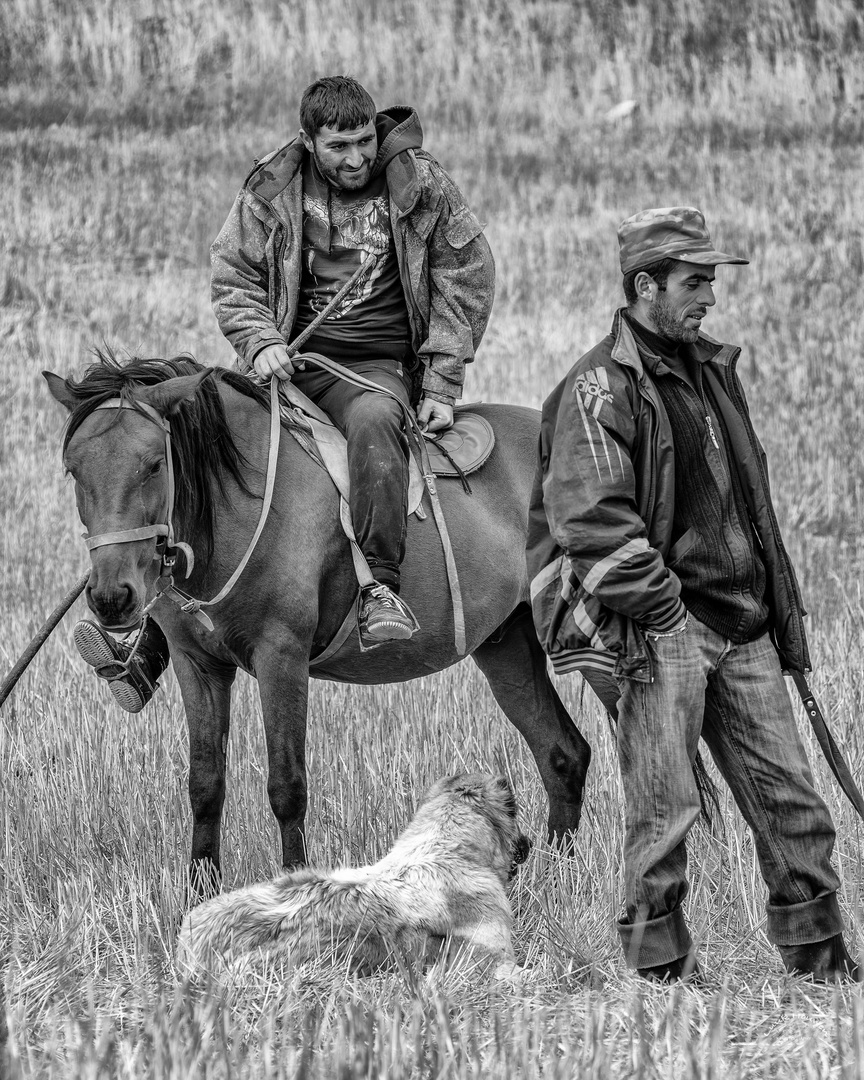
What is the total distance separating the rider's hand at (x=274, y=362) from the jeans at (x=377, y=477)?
0.91 feet

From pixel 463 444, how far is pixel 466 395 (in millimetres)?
9779

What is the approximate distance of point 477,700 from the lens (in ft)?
26.1

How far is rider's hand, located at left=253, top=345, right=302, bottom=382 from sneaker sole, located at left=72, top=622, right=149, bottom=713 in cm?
129

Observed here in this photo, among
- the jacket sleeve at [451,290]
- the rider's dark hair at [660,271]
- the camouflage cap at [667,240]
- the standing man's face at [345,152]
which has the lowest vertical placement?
the rider's dark hair at [660,271]

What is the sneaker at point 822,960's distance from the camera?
4.24 meters

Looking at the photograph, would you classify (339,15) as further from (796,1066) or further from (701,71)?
(796,1066)

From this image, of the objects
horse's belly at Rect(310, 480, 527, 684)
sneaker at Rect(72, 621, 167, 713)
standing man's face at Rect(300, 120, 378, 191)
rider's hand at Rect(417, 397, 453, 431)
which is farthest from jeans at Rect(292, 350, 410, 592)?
sneaker at Rect(72, 621, 167, 713)

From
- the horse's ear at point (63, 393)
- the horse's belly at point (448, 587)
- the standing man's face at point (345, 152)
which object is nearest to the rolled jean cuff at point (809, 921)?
the horse's belly at point (448, 587)

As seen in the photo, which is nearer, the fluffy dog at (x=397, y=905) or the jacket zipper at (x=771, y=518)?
the fluffy dog at (x=397, y=905)

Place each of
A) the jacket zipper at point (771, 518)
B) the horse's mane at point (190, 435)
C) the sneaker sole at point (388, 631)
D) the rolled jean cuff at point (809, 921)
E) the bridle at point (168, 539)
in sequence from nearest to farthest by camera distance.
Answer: the rolled jean cuff at point (809, 921) < the jacket zipper at point (771, 518) < the bridle at point (168, 539) < the horse's mane at point (190, 435) < the sneaker sole at point (388, 631)

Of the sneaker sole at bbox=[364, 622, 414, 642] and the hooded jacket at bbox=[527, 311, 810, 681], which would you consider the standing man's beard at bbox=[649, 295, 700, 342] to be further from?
the sneaker sole at bbox=[364, 622, 414, 642]

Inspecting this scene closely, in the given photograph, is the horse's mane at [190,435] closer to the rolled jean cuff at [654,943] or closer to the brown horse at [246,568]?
the brown horse at [246,568]

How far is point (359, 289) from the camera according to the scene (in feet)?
20.1

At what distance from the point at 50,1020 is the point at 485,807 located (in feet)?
5.75
